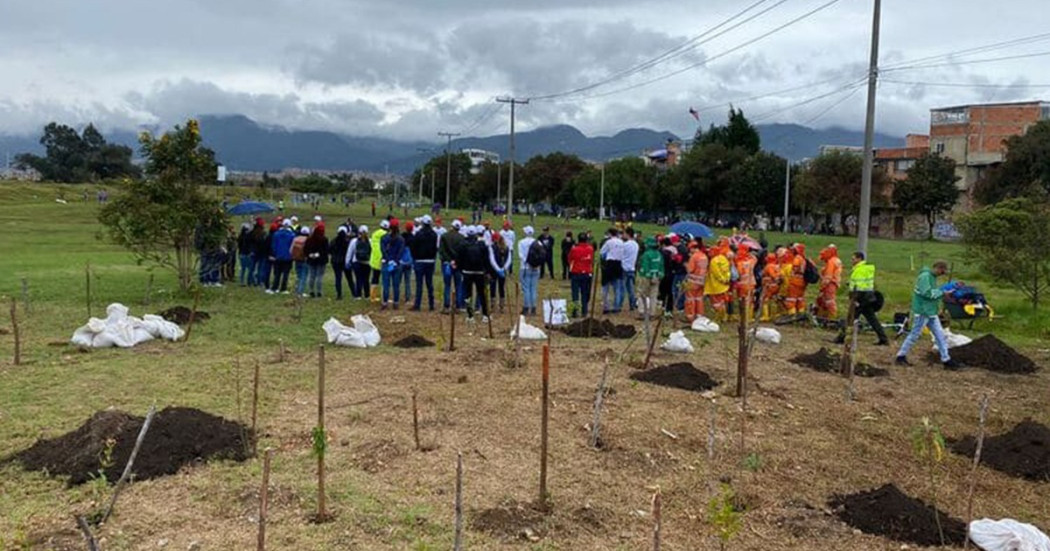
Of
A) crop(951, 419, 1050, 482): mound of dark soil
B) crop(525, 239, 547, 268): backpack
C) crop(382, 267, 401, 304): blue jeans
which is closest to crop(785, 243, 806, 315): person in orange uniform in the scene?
crop(525, 239, 547, 268): backpack

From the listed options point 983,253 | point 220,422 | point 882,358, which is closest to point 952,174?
point 983,253

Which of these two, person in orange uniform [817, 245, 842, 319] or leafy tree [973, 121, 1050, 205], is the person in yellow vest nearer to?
person in orange uniform [817, 245, 842, 319]

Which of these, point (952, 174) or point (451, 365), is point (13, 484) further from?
point (952, 174)

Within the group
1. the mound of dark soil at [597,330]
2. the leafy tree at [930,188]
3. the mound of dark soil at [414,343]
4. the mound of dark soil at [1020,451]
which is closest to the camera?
the mound of dark soil at [1020,451]

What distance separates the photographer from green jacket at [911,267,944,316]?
11859mm

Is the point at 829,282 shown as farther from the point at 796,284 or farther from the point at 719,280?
the point at 719,280

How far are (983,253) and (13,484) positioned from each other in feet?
64.6

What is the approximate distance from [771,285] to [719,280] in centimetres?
140

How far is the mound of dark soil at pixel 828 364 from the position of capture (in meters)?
11.7

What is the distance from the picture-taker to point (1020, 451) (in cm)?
780

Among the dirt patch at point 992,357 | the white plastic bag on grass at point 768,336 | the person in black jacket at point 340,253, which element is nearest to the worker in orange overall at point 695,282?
the white plastic bag on grass at point 768,336

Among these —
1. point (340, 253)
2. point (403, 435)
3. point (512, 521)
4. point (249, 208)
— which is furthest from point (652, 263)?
point (249, 208)

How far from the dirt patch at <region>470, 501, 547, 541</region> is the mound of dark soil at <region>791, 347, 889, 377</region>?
23.8ft

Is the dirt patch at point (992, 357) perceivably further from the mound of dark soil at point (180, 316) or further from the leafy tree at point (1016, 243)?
the mound of dark soil at point (180, 316)
